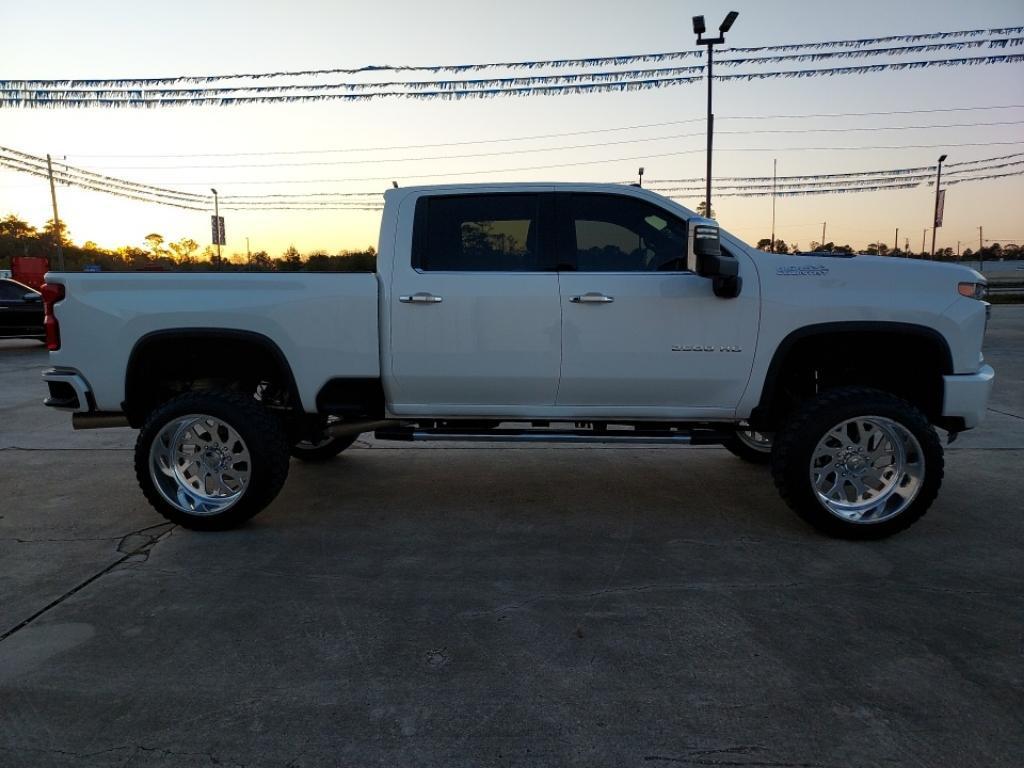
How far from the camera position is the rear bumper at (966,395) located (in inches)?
156

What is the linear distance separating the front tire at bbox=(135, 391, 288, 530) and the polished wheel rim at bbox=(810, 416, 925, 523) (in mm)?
3215

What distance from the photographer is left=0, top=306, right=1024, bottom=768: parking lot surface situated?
2270 mm

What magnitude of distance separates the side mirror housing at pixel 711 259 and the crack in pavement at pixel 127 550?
3.47 meters

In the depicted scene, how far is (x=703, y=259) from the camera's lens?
12.7 feet

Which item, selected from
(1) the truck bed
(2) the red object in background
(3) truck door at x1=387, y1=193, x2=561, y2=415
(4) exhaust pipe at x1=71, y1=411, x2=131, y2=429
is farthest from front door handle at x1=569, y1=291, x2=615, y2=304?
(2) the red object in background

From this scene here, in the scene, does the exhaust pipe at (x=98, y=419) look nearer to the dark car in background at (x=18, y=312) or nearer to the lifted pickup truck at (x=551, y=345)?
the lifted pickup truck at (x=551, y=345)

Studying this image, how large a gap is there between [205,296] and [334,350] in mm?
846

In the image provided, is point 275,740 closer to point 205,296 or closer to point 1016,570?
point 205,296

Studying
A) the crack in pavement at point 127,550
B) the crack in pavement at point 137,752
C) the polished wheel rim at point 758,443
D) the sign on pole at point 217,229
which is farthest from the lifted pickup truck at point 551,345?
the sign on pole at point 217,229

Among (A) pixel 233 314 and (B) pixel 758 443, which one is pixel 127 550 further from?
(B) pixel 758 443

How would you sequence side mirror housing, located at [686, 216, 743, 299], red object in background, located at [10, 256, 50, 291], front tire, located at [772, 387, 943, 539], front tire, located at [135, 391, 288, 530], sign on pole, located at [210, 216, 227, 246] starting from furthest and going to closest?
sign on pole, located at [210, 216, 227, 246] → red object in background, located at [10, 256, 50, 291] → front tire, located at [135, 391, 288, 530] → front tire, located at [772, 387, 943, 539] → side mirror housing, located at [686, 216, 743, 299]

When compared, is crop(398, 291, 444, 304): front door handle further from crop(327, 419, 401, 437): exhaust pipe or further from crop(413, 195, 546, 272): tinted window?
crop(327, 419, 401, 437): exhaust pipe

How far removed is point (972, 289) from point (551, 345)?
2425 mm

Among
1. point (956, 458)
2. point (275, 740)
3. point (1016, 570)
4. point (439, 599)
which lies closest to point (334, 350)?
point (439, 599)
